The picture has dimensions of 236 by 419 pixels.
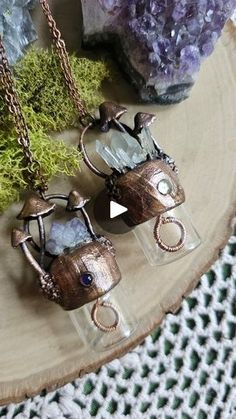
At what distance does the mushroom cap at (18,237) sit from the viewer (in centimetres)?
134

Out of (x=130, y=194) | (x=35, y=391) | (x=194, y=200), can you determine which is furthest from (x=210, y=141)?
(x=35, y=391)

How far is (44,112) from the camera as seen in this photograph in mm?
1463

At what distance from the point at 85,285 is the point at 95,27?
1.69 feet

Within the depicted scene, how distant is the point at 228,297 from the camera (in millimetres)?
1578

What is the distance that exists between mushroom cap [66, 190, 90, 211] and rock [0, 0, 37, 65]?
0.29 m

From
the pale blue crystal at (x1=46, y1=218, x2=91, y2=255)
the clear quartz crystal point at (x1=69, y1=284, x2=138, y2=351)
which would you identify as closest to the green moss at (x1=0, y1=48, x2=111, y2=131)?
the pale blue crystal at (x1=46, y1=218, x2=91, y2=255)

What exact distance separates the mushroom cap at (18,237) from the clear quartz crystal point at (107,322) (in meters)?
0.16

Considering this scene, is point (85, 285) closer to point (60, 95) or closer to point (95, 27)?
point (60, 95)

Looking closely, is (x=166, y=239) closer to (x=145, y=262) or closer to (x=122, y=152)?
(x=145, y=262)

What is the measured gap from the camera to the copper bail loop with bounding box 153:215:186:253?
143cm

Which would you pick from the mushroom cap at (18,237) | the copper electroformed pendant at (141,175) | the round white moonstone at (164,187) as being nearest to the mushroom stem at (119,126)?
the copper electroformed pendant at (141,175)

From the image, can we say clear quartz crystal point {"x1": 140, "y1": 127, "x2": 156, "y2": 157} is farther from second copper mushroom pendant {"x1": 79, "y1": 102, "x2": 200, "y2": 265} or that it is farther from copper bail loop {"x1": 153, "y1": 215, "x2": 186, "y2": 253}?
copper bail loop {"x1": 153, "y1": 215, "x2": 186, "y2": 253}

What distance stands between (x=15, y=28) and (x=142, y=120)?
30 centimetres

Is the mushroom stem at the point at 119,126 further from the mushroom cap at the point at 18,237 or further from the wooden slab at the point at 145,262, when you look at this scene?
the mushroom cap at the point at 18,237
